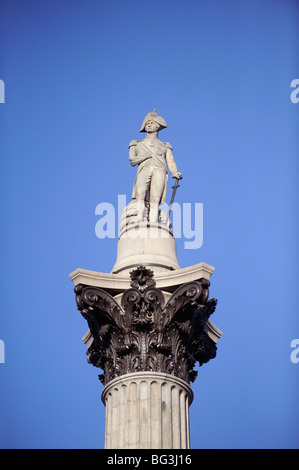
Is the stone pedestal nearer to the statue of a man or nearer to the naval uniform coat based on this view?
the statue of a man

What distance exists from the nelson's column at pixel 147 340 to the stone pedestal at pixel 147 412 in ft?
0.09

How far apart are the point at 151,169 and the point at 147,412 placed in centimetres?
974

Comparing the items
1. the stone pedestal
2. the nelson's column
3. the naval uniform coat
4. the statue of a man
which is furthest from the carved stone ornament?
the naval uniform coat

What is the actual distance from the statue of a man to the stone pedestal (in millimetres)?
6574

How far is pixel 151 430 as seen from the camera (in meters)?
31.7

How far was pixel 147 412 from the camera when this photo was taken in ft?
105

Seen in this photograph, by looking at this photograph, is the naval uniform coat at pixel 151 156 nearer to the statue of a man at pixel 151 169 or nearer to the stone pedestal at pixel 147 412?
the statue of a man at pixel 151 169

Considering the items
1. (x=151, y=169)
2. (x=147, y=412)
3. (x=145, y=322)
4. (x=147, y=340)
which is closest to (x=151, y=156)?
(x=151, y=169)

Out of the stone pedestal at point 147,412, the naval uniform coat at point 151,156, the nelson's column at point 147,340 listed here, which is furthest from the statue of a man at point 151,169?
the stone pedestal at point 147,412

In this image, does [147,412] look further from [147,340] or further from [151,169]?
[151,169]

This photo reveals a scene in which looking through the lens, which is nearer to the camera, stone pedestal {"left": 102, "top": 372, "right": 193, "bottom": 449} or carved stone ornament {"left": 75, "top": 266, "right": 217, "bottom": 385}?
stone pedestal {"left": 102, "top": 372, "right": 193, "bottom": 449}

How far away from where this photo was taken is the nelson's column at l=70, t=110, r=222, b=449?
105 feet
